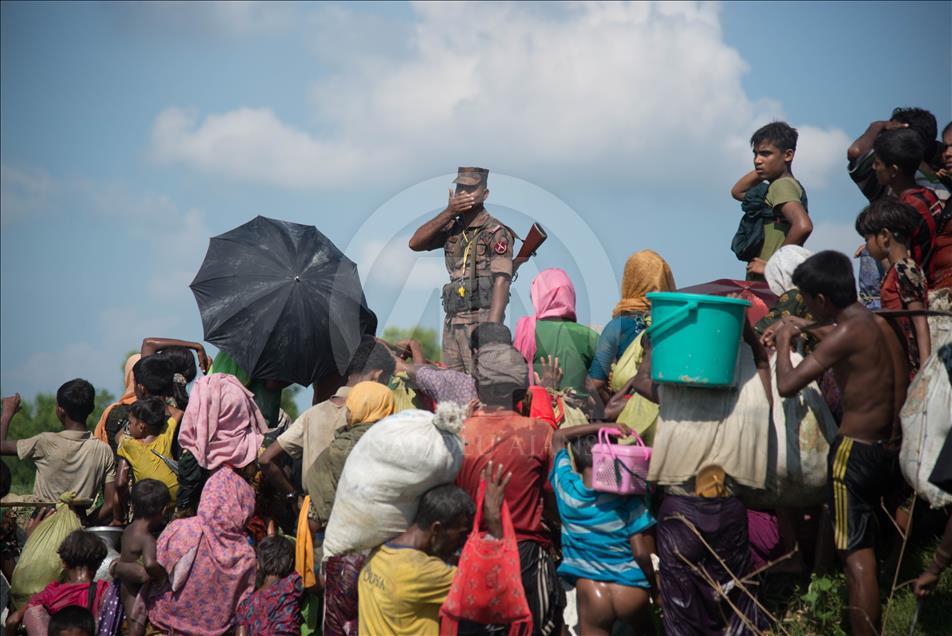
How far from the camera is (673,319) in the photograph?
5160mm

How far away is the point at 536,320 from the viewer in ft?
23.6

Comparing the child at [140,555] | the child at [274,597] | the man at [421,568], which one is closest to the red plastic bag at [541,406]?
the man at [421,568]

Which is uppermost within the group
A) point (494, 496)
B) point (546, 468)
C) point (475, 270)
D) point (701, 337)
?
point (475, 270)

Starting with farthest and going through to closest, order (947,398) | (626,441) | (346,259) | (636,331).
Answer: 1. (346,259)
2. (636,331)
3. (626,441)
4. (947,398)

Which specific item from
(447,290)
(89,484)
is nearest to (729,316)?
(447,290)

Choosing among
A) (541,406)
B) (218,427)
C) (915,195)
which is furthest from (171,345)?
(915,195)

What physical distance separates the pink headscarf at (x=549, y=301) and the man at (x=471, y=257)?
0.20 metres

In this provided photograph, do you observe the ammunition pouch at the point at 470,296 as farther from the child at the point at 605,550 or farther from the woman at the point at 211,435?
the child at the point at 605,550

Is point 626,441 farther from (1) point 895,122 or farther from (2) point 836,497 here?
(1) point 895,122

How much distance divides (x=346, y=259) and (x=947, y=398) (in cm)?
483

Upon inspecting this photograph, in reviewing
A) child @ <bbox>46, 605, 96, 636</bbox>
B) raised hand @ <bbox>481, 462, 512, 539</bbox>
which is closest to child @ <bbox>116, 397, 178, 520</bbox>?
child @ <bbox>46, 605, 96, 636</bbox>

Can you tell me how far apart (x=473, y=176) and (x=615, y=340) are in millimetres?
1568

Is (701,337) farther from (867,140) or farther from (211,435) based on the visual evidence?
(211,435)

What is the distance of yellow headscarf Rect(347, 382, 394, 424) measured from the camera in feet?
20.4
